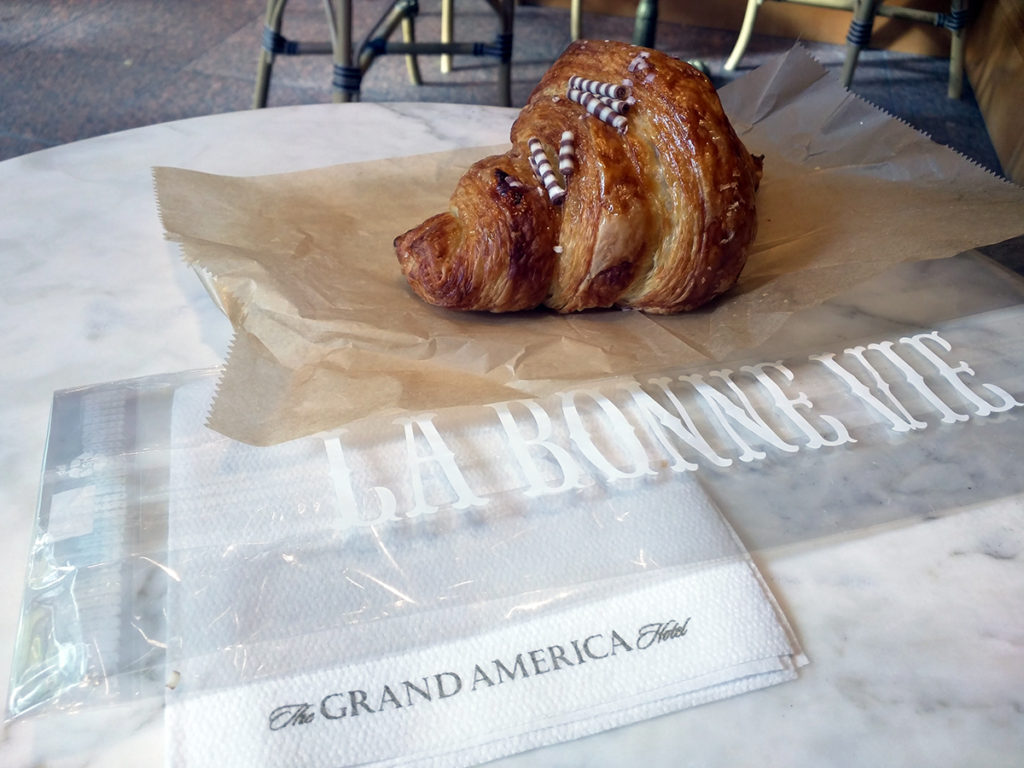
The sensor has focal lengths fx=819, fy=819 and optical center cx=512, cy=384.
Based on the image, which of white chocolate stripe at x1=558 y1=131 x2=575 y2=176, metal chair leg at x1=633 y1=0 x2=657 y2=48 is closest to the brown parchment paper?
white chocolate stripe at x1=558 y1=131 x2=575 y2=176

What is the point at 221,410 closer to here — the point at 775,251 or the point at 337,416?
the point at 337,416

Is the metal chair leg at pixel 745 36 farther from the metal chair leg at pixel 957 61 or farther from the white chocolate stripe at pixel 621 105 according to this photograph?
the white chocolate stripe at pixel 621 105

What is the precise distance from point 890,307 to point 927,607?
1.35ft

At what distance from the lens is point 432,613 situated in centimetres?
54

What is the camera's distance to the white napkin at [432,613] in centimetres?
48

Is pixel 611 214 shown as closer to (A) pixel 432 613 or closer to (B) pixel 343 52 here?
(A) pixel 432 613

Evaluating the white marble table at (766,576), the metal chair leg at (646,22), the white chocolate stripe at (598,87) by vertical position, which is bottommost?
the white marble table at (766,576)

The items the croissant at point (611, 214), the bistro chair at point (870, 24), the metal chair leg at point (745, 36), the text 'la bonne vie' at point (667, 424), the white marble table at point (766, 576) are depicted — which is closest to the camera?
the white marble table at point (766, 576)

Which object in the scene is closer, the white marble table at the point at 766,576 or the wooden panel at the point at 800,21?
the white marble table at the point at 766,576

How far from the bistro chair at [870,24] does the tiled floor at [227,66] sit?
65mm

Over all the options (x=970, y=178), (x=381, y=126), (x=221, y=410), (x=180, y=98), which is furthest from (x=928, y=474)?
(x=180, y=98)

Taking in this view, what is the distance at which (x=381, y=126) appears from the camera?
1.14 metres

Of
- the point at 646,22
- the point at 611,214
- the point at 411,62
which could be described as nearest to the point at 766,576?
the point at 611,214

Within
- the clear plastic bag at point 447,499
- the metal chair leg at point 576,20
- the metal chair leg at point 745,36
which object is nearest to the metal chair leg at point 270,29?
the clear plastic bag at point 447,499
